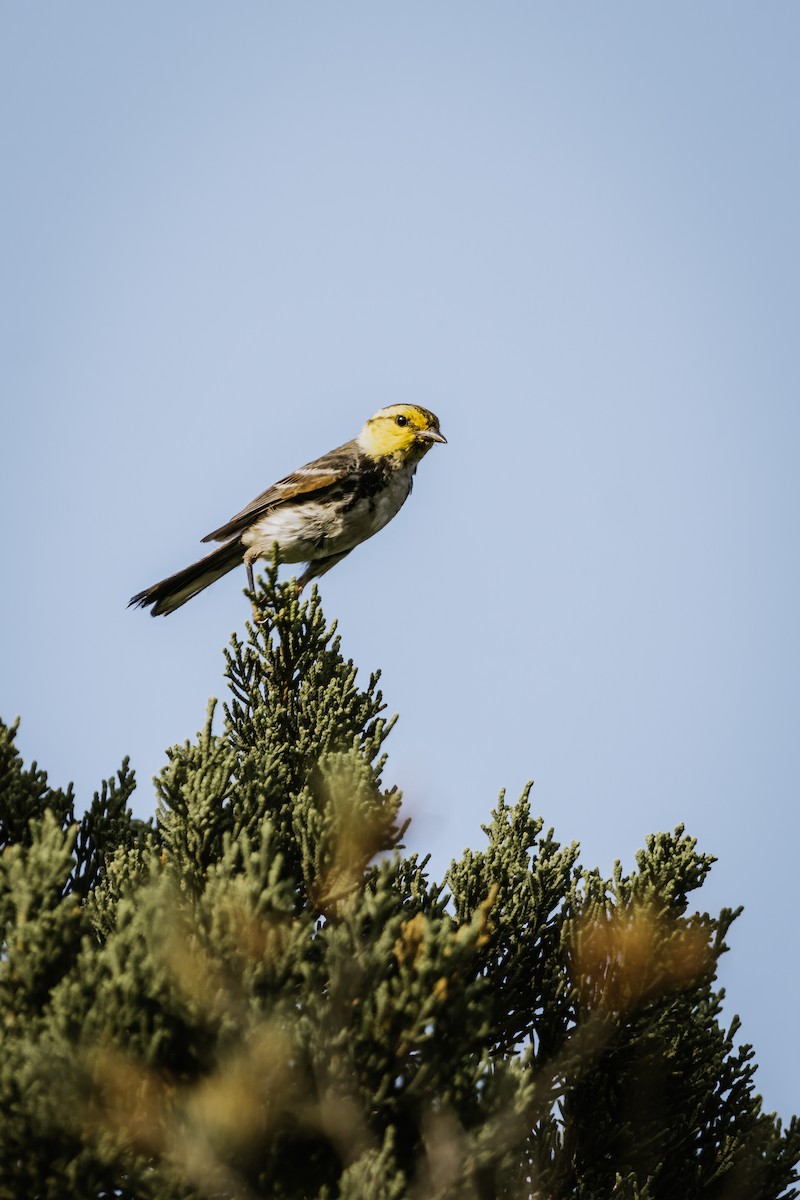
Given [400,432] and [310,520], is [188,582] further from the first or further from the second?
[400,432]

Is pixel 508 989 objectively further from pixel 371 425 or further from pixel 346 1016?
pixel 371 425

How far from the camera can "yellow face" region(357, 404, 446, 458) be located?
27.2 ft

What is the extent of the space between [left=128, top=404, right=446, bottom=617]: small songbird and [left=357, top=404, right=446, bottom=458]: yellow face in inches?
1.7

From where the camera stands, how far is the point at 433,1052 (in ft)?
8.98

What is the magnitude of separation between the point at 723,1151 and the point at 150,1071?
6.16 ft

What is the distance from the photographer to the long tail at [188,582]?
7467 mm

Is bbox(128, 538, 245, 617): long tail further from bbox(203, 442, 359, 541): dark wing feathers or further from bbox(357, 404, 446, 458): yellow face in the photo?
bbox(357, 404, 446, 458): yellow face

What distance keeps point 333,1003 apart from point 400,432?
19.9ft

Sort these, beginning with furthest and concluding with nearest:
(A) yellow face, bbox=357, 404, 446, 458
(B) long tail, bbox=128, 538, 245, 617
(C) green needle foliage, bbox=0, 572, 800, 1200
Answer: (A) yellow face, bbox=357, 404, 446, 458, (B) long tail, bbox=128, 538, 245, 617, (C) green needle foliage, bbox=0, 572, 800, 1200

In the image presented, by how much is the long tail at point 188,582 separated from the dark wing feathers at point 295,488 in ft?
0.49

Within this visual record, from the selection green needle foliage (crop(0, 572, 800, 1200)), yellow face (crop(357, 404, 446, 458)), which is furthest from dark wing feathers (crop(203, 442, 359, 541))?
green needle foliage (crop(0, 572, 800, 1200))

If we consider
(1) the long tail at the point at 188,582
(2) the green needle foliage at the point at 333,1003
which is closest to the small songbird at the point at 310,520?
(1) the long tail at the point at 188,582

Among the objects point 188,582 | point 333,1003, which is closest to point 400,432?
point 188,582

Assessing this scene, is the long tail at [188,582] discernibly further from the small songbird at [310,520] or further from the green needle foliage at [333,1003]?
the green needle foliage at [333,1003]
